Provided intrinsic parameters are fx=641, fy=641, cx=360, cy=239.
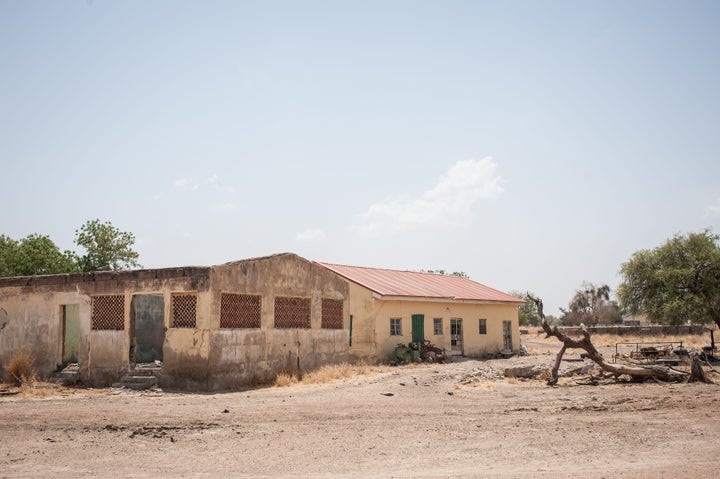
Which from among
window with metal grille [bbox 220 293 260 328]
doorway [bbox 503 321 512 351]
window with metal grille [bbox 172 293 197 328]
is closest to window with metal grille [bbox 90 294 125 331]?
window with metal grille [bbox 172 293 197 328]

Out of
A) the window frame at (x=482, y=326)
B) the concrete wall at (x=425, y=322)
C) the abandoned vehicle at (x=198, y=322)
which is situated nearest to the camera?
the abandoned vehicle at (x=198, y=322)

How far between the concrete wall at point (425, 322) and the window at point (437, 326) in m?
0.15

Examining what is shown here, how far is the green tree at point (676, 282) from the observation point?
3011 centimetres

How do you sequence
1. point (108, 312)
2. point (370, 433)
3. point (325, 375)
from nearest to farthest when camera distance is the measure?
point (370, 433), point (108, 312), point (325, 375)

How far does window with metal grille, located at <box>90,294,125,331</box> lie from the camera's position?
19.1 m

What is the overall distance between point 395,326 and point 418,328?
146 cm

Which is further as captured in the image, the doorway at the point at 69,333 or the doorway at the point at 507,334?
the doorway at the point at 507,334

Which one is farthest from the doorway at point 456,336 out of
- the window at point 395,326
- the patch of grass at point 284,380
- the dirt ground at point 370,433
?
the dirt ground at point 370,433

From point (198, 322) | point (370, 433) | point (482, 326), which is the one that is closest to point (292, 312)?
point (198, 322)

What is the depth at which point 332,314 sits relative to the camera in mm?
23641

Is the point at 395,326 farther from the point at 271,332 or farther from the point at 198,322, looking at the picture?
the point at 198,322

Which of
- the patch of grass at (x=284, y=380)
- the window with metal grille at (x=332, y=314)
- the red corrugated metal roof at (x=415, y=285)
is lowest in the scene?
the patch of grass at (x=284, y=380)

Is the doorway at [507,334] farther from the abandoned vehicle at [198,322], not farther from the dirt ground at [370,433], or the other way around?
the dirt ground at [370,433]

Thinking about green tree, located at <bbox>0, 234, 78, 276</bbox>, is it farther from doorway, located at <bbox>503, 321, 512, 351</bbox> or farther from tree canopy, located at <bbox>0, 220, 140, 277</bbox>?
doorway, located at <bbox>503, 321, 512, 351</bbox>
